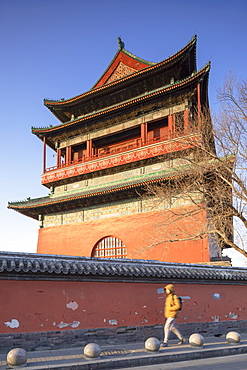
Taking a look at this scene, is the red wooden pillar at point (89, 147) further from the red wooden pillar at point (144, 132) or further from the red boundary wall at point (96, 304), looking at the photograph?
the red boundary wall at point (96, 304)

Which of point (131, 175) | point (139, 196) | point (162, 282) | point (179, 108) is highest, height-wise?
point (179, 108)

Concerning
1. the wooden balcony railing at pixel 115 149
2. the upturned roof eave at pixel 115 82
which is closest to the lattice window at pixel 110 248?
the wooden balcony railing at pixel 115 149

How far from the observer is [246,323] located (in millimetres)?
9398

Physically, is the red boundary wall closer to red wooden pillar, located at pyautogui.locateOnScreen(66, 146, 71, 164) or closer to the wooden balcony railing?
the wooden balcony railing

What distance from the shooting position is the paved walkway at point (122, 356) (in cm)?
540

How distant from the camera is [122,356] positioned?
6.01 meters

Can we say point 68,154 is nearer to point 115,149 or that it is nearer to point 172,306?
point 115,149

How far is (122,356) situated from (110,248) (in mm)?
9352

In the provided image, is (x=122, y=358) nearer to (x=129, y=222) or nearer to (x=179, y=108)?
(x=129, y=222)

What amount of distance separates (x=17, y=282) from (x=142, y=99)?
1186 cm

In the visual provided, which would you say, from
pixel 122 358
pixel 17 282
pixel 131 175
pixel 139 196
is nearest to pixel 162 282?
pixel 122 358

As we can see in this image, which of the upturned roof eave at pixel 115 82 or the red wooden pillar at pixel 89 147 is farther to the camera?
the red wooden pillar at pixel 89 147

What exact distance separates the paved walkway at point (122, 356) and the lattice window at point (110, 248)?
7.67 meters

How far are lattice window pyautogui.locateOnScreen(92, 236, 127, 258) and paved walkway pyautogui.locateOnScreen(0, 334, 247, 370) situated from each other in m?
7.67
